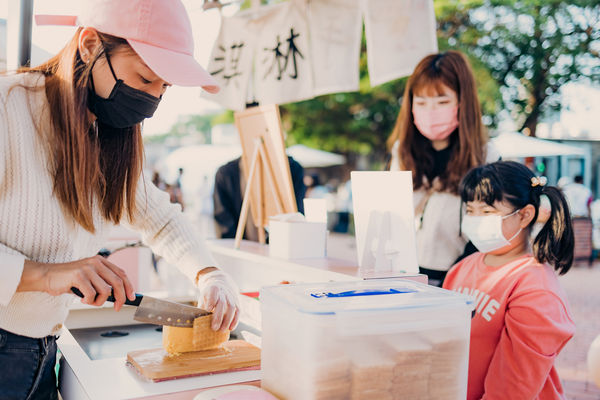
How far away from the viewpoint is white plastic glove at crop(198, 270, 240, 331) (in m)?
1.41

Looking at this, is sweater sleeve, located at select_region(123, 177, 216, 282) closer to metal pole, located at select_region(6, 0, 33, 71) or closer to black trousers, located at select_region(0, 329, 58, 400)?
black trousers, located at select_region(0, 329, 58, 400)

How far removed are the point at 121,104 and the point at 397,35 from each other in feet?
6.15

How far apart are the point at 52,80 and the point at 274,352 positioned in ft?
2.81

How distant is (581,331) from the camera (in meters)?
5.73

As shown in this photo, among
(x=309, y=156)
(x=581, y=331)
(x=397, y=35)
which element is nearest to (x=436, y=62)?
(x=397, y=35)

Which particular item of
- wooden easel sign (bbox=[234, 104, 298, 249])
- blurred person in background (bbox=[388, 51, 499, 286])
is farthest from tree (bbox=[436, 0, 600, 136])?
blurred person in background (bbox=[388, 51, 499, 286])

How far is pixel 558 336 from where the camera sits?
145 cm

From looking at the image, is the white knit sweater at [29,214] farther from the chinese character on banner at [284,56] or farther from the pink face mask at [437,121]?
the chinese character on banner at [284,56]

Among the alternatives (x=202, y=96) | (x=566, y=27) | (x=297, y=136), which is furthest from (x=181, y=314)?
(x=297, y=136)

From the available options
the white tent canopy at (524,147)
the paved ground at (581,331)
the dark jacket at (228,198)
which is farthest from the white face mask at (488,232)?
the white tent canopy at (524,147)

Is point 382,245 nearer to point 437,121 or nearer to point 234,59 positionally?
point 437,121

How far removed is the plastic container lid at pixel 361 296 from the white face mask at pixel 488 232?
24.7 inches

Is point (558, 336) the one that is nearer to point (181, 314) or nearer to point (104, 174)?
point (181, 314)

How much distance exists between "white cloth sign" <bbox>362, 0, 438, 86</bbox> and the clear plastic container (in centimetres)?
189
